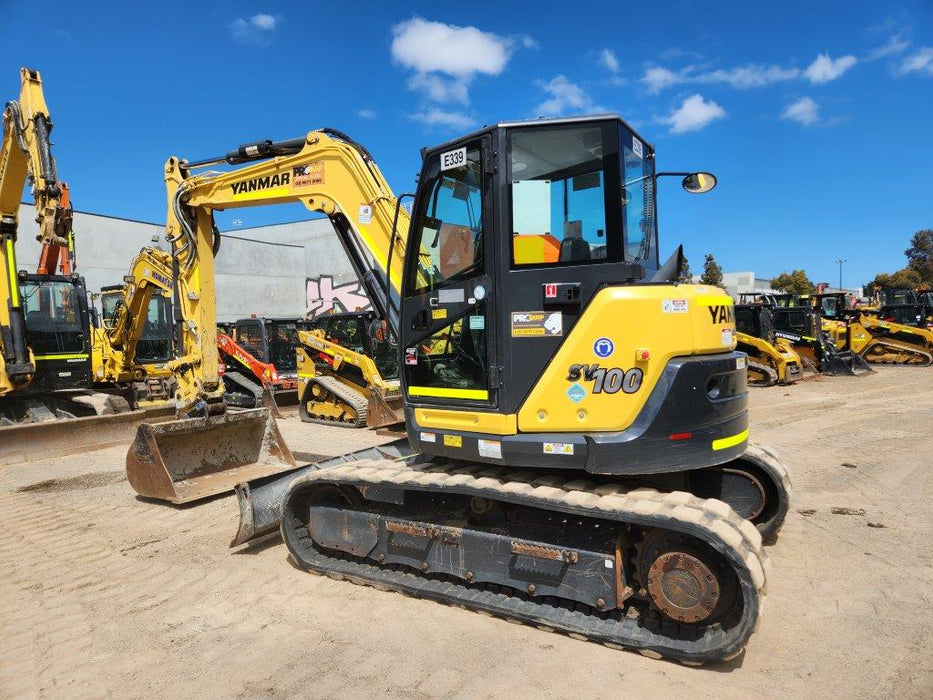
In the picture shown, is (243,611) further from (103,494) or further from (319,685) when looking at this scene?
(103,494)

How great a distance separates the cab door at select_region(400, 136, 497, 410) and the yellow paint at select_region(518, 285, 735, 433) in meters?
0.42

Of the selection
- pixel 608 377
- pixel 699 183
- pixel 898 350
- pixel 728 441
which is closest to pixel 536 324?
pixel 608 377

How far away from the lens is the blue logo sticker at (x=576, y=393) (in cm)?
349

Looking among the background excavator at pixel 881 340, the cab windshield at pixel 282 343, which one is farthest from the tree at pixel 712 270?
the cab windshield at pixel 282 343

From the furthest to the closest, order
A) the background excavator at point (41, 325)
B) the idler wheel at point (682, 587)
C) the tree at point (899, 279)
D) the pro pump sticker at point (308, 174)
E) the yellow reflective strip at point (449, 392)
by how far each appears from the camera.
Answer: the tree at point (899, 279) → the background excavator at point (41, 325) → the pro pump sticker at point (308, 174) → the yellow reflective strip at point (449, 392) → the idler wheel at point (682, 587)

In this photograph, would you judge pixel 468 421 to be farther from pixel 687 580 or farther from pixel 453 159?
pixel 453 159

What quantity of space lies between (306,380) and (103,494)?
210 inches

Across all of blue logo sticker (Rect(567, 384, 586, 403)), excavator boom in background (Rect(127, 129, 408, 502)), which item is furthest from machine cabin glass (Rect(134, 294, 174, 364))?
blue logo sticker (Rect(567, 384, 586, 403))

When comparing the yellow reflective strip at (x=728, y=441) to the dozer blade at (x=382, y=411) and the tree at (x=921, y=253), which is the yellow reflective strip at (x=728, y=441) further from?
the tree at (x=921, y=253)

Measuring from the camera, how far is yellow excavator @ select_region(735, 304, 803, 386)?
15469 mm

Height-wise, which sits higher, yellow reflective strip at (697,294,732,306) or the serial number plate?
the serial number plate

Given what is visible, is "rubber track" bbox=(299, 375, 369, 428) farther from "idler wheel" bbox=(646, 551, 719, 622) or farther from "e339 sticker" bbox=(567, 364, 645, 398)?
"idler wheel" bbox=(646, 551, 719, 622)

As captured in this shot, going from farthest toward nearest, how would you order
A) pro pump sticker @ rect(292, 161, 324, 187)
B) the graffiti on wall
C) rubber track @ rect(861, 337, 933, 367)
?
the graffiti on wall → rubber track @ rect(861, 337, 933, 367) → pro pump sticker @ rect(292, 161, 324, 187)

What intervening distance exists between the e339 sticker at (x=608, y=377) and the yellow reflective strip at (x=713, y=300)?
0.55 m
